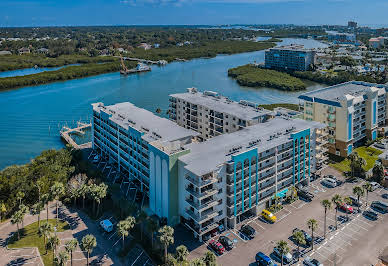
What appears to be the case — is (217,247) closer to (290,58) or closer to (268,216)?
(268,216)

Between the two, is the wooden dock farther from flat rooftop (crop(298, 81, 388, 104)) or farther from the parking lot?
flat rooftop (crop(298, 81, 388, 104))

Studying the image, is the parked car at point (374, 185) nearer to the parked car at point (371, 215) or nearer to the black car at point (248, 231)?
the parked car at point (371, 215)

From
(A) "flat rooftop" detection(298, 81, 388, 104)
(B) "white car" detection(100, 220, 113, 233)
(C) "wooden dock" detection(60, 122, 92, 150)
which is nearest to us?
(B) "white car" detection(100, 220, 113, 233)

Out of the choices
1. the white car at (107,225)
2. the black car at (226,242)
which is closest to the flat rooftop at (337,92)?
the black car at (226,242)

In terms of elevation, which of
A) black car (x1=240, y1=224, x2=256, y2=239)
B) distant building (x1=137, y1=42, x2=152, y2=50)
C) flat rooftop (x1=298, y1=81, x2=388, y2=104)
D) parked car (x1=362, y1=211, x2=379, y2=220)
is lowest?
black car (x1=240, y1=224, x2=256, y2=239)

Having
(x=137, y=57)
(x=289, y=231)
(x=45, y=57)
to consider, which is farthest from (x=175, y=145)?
(x=45, y=57)

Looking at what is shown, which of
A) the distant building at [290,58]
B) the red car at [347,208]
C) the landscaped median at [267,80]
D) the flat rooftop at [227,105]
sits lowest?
the red car at [347,208]

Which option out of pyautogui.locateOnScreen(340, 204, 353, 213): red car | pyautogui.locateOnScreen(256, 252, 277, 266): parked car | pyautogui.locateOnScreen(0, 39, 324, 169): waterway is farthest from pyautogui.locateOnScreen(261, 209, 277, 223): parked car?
pyautogui.locateOnScreen(0, 39, 324, 169): waterway
